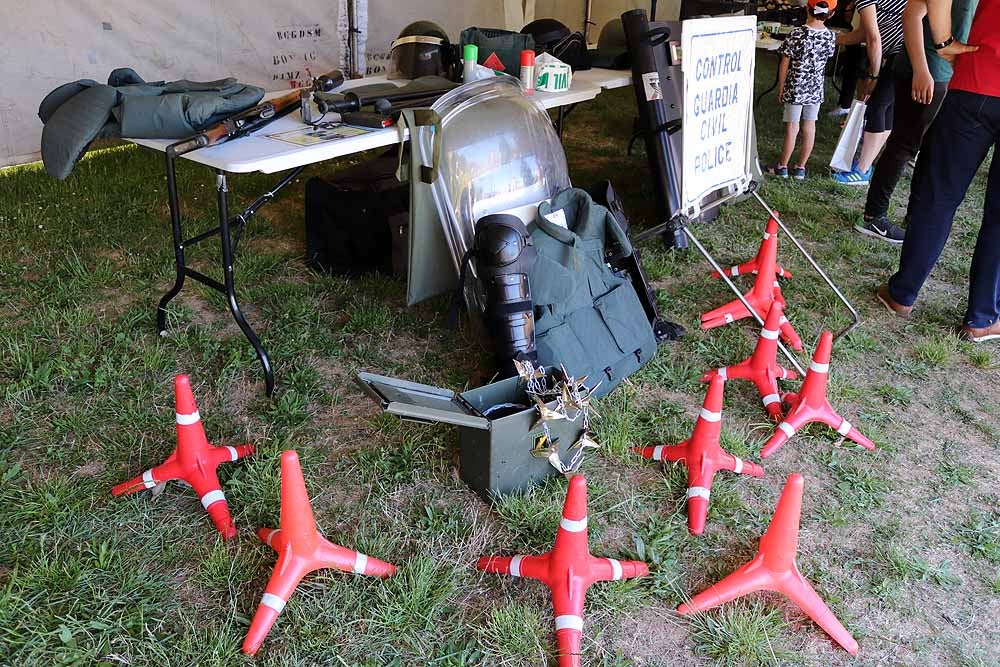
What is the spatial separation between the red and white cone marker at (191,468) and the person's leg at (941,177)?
2.96 metres

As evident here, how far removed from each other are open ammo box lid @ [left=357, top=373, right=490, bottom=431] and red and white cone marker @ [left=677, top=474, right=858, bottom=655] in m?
0.72

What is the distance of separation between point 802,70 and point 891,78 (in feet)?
1.94

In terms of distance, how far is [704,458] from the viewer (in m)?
2.34

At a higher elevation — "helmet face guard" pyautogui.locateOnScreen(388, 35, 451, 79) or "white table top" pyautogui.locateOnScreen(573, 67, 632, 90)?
"helmet face guard" pyautogui.locateOnScreen(388, 35, 451, 79)

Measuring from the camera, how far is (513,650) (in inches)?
72.6

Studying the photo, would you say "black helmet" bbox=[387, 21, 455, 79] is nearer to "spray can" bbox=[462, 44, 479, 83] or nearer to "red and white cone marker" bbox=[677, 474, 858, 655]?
"spray can" bbox=[462, 44, 479, 83]

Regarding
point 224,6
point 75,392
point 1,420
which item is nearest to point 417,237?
point 75,392

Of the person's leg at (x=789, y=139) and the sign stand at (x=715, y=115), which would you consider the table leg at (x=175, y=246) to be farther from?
the person's leg at (x=789, y=139)

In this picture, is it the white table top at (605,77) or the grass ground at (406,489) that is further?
the white table top at (605,77)

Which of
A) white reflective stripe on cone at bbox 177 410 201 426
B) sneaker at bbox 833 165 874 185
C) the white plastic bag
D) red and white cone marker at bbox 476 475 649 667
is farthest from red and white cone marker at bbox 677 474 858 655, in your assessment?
sneaker at bbox 833 165 874 185

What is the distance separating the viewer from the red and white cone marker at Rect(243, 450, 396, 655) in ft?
5.97

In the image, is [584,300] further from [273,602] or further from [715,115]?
[273,602]

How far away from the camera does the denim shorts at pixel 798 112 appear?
16.8ft

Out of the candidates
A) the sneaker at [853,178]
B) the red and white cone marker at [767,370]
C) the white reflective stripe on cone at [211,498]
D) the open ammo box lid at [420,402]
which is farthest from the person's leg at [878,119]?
the white reflective stripe on cone at [211,498]
